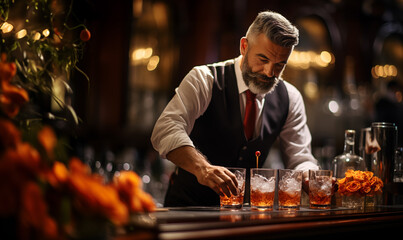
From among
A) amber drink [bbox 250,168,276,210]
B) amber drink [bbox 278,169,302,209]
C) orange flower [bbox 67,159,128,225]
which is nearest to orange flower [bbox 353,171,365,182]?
amber drink [bbox 278,169,302,209]

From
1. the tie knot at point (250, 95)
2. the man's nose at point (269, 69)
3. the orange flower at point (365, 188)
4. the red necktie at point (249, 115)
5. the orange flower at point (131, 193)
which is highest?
the man's nose at point (269, 69)

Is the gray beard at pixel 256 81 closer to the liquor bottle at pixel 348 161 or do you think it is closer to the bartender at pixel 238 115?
the bartender at pixel 238 115

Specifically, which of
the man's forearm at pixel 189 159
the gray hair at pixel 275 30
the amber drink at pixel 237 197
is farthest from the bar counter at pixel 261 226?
the gray hair at pixel 275 30

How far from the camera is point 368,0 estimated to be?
22.6 ft

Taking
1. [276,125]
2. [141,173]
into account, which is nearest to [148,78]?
[141,173]

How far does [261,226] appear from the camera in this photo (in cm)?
123

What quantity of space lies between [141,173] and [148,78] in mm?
1142

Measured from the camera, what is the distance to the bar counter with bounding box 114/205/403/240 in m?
1.04

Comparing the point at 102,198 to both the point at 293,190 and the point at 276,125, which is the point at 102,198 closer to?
the point at 293,190

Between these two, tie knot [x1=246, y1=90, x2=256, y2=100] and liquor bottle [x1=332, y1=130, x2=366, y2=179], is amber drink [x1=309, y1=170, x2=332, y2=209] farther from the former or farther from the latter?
tie knot [x1=246, y1=90, x2=256, y2=100]

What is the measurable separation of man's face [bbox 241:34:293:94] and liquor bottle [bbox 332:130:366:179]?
0.44 metres

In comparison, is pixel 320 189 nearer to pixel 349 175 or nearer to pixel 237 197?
pixel 349 175

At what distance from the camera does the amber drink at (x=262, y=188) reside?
169cm

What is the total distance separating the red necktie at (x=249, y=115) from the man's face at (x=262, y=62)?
82 millimetres
